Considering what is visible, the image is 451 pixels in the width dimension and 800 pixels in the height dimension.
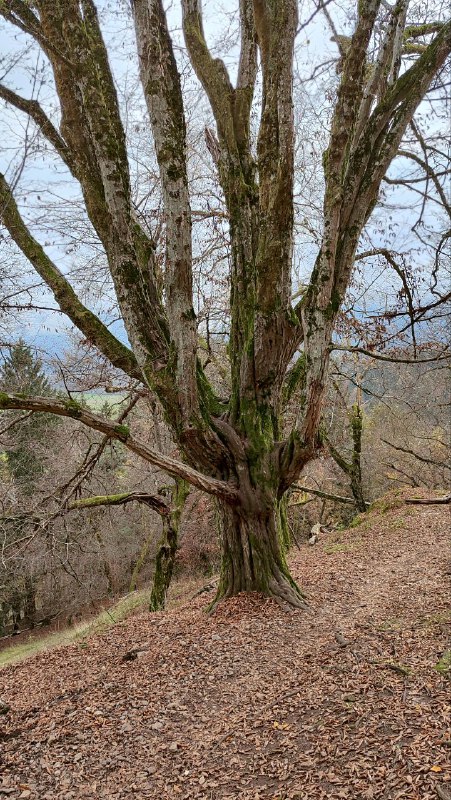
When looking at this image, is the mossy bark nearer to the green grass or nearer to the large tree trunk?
the green grass

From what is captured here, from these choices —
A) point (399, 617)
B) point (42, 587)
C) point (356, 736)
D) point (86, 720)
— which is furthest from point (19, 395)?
point (42, 587)

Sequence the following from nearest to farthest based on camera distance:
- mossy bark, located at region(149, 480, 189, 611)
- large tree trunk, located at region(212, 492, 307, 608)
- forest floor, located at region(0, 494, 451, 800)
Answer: forest floor, located at region(0, 494, 451, 800), large tree trunk, located at region(212, 492, 307, 608), mossy bark, located at region(149, 480, 189, 611)

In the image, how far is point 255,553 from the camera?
5758mm

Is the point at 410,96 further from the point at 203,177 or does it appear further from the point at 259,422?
the point at 203,177

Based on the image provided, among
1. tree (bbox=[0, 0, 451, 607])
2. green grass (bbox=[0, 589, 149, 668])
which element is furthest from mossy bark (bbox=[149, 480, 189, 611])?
tree (bbox=[0, 0, 451, 607])

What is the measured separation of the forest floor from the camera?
9.09 feet

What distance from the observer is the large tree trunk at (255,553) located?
568 centimetres

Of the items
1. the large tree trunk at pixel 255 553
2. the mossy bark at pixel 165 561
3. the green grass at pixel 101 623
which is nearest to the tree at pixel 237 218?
the large tree trunk at pixel 255 553

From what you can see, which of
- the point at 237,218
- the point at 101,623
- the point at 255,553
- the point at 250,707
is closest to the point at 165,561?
the point at 255,553

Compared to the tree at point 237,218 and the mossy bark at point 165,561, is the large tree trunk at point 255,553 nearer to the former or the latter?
the tree at point 237,218

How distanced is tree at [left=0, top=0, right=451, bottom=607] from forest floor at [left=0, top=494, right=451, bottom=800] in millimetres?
1059

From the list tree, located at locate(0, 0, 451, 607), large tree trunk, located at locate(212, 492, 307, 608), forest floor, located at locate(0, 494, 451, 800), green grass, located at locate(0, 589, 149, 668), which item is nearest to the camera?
forest floor, located at locate(0, 494, 451, 800)

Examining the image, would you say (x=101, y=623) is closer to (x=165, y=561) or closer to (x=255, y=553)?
(x=165, y=561)

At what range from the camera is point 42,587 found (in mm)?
18625
